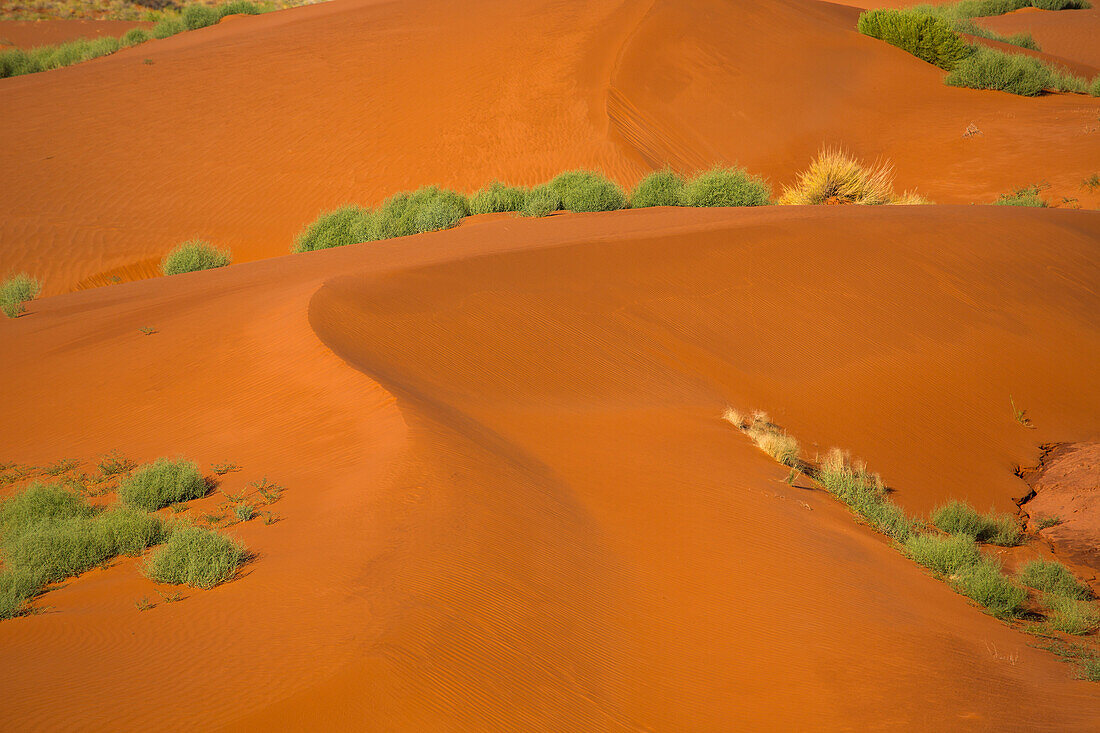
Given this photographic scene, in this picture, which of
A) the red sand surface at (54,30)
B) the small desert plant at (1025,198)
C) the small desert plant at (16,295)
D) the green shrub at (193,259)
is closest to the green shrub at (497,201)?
the green shrub at (193,259)

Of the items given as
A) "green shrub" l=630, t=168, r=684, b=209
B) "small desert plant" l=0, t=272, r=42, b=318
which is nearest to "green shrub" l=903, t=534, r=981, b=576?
"green shrub" l=630, t=168, r=684, b=209

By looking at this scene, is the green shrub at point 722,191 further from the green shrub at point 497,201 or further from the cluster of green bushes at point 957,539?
the cluster of green bushes at point 957,539

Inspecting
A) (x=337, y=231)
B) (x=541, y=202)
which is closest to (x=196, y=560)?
(x=541, y=202)

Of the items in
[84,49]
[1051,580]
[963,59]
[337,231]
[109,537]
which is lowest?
[1051,580]

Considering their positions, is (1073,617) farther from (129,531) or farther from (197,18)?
(197,18)

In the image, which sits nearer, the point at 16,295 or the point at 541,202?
the point at 16,295

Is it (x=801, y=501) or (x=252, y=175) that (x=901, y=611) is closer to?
(x=801, y=501)

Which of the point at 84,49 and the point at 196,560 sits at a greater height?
the point at 84,49

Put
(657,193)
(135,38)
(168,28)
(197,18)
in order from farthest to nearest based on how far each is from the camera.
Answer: (197,18) < (168,28) < (135,38) < (657,193)
